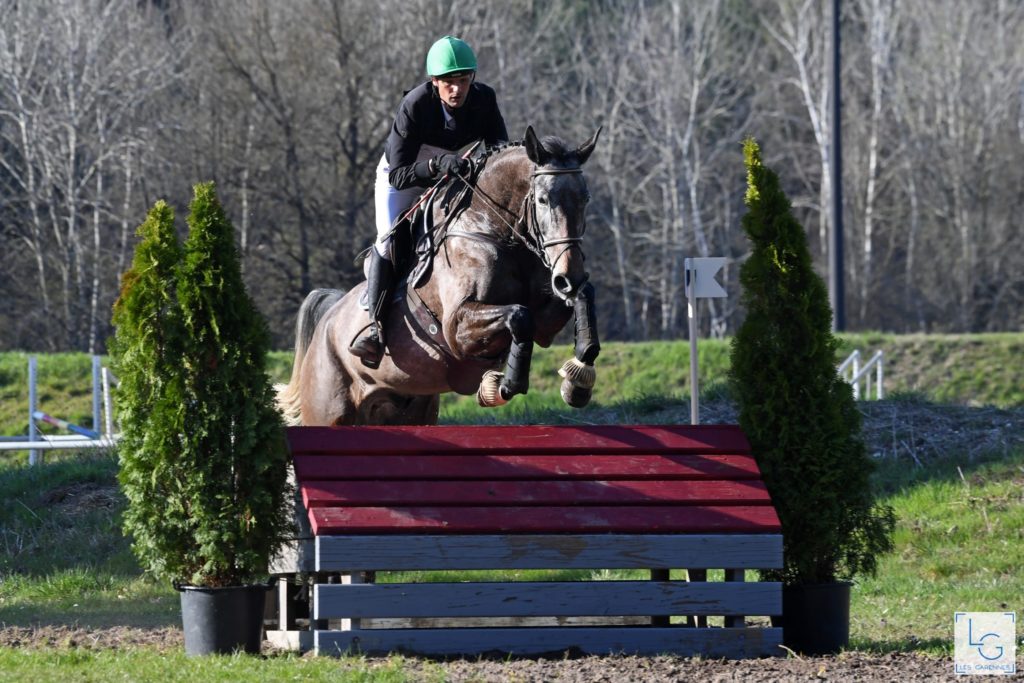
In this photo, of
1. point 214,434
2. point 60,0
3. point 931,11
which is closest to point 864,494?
point 214,434

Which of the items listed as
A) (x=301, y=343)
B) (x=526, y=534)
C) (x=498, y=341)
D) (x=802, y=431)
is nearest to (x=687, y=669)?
(x=526, y=534)

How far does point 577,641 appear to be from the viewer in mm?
5090

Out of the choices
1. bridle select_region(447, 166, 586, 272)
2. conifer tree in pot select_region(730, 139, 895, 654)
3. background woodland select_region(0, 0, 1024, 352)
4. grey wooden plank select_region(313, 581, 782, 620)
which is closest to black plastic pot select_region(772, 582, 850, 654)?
conifer tree in pot select_region(730, 139, 895, 654)

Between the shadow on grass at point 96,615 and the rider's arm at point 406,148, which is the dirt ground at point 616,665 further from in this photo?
the rider's arm at point 406,148

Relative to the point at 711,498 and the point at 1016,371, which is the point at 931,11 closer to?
the point at 1016,371

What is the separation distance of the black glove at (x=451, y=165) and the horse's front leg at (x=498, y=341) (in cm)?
67

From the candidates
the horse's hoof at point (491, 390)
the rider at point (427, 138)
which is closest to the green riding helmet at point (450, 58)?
the rider at point (427, 138)

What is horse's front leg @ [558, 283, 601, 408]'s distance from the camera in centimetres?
570

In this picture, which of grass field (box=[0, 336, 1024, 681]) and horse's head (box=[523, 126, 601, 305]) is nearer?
grass field (box=[0, 336, 1024, 681])

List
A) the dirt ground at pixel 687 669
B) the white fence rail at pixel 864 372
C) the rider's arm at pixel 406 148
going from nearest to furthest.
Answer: the dirt ground at pixel 687 669
the rider's arm at pixel 406 148
the white fence rail at pixel 864 372

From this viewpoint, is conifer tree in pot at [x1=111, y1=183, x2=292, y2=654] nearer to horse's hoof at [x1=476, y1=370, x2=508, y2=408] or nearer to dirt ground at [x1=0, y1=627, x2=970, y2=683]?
dirt ground at [x1=0, y1=627, x2=970, y2=683]

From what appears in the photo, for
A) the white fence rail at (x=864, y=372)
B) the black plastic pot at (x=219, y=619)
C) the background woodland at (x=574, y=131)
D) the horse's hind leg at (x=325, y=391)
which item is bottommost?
the black plastic pot at (x=219, y=619)

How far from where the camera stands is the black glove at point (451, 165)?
6.37 meters

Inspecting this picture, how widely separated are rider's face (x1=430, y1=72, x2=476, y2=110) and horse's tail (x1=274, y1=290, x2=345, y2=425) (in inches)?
68.2
